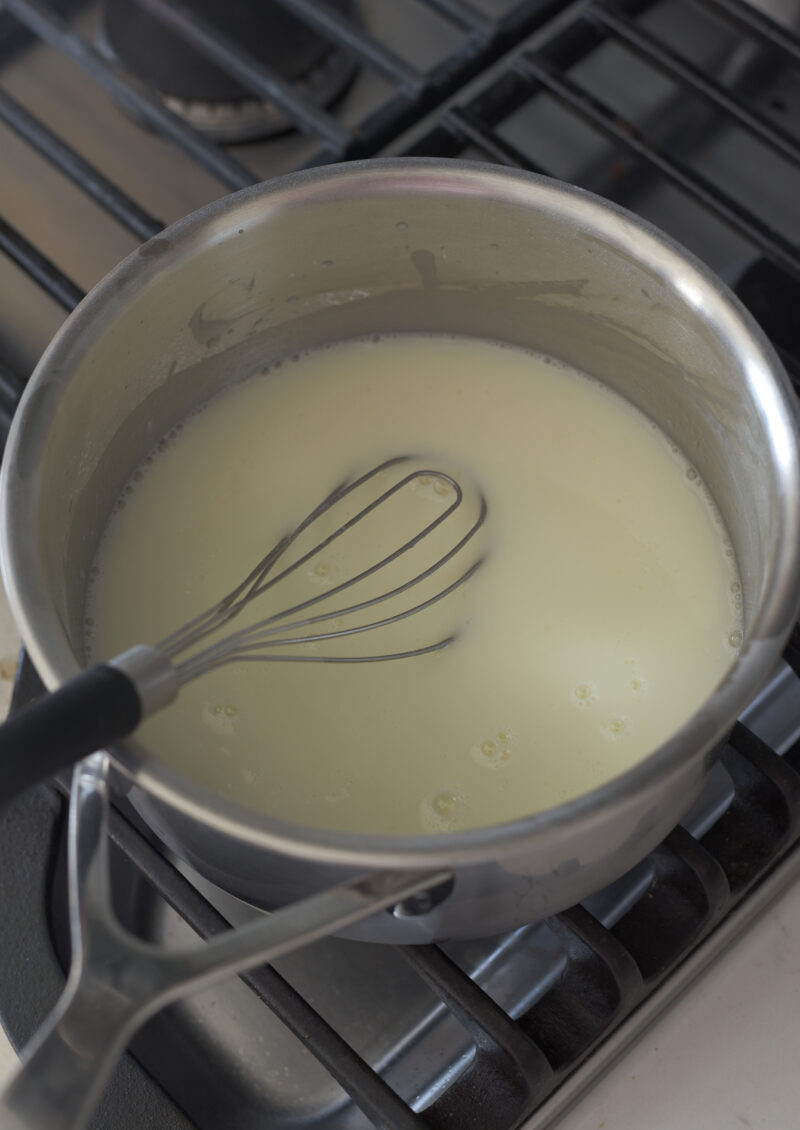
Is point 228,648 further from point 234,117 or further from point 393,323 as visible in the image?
point 234,117

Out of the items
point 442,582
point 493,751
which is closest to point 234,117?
point 442,582

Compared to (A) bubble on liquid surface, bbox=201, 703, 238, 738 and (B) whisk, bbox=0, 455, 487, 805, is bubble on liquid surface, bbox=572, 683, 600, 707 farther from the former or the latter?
(A) bubble on liquid surface, bbox=201, 703, 238, 738

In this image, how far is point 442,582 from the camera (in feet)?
2.24

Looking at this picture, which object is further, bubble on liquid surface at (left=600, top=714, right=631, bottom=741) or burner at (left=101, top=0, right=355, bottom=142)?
burner at (left=101, top=0, right=355, bottom=142)

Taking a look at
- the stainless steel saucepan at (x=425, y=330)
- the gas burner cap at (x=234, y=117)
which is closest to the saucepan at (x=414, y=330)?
the stainless steel saucepan at (x=425, y=330)

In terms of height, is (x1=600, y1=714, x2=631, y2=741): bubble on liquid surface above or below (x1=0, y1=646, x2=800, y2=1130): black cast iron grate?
above

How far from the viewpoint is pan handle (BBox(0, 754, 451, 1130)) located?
0.39 m

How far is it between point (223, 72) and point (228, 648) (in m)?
0.43

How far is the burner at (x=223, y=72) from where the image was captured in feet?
2.60

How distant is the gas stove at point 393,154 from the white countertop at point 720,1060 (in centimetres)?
1

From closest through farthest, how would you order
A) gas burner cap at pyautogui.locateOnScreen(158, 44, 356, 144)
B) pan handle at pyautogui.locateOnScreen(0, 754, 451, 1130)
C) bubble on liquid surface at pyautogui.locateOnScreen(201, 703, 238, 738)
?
pan handle at pyautogui.locateOnScreen(0, 754, 451, 1130), bubble on liquid surface at pyautogui.locateOnScreen(201, 703, 238, 738), gas burner cap at pyautogui.locateOnScreen(158, 44, 356, 144)

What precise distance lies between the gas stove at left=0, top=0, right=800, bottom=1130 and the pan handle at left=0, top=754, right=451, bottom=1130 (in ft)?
0.43

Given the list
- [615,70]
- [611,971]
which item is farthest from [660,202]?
[611,971]

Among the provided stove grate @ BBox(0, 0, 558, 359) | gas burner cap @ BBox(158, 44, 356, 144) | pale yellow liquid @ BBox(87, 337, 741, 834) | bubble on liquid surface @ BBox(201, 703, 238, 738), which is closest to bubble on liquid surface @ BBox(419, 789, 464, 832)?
pale yellow liquid @ BBox(87, 337, 741, 834)
